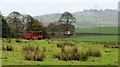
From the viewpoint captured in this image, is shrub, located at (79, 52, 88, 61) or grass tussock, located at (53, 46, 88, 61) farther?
shrub, located at (79, 52, 88, 61)

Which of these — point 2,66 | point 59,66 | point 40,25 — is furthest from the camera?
point 40,25

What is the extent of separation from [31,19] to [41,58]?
68.8 meters

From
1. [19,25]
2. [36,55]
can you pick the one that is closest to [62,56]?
[36,55]

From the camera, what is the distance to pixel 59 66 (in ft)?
40.4

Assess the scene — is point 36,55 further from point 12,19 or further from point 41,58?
point 12,19

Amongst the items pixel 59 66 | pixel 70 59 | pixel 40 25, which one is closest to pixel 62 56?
pixel 70 59

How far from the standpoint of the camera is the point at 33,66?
1180 cm

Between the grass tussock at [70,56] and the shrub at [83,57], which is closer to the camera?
the grass tussock at [70,56]

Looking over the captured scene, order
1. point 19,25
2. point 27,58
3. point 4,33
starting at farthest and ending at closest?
point 19,25
point 4,33
point 27,58

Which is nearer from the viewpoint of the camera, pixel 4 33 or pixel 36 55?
pixel 36 55

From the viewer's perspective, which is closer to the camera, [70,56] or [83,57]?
[70,56]

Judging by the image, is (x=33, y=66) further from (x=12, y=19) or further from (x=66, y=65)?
(x=12, y=19)

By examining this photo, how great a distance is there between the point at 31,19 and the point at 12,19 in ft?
34.3

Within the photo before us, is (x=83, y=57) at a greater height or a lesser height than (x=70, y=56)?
lesser
